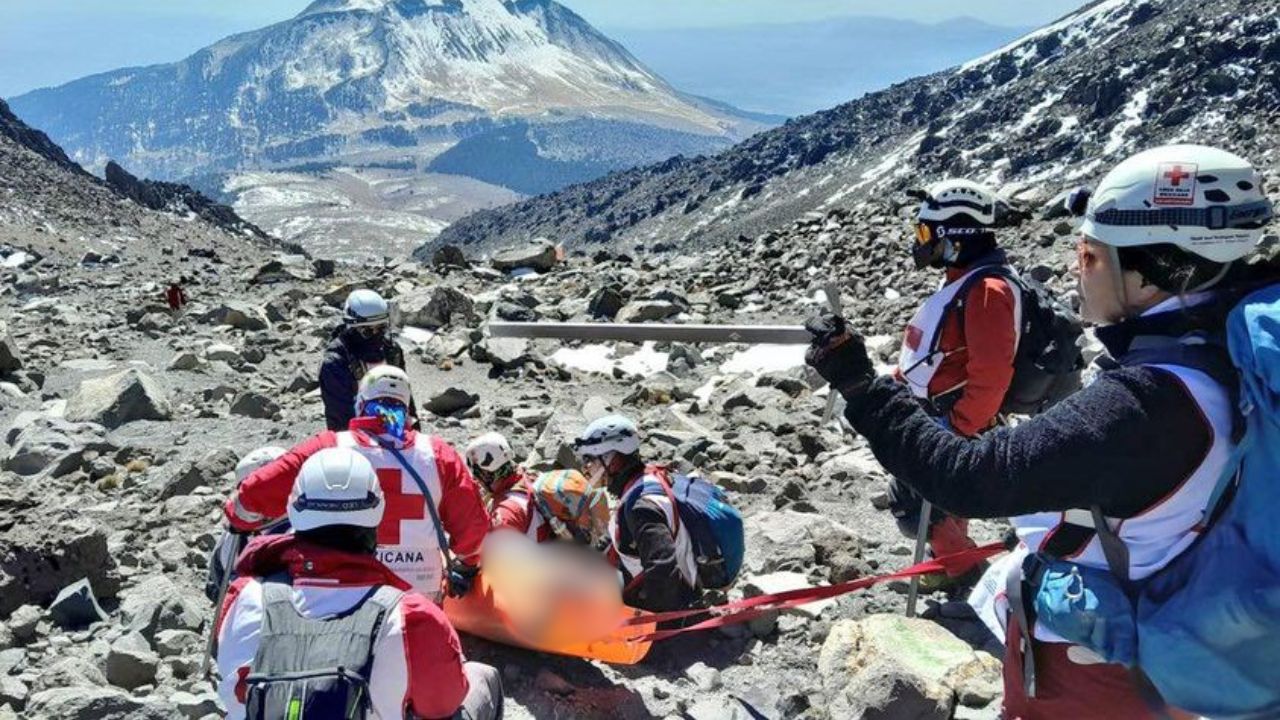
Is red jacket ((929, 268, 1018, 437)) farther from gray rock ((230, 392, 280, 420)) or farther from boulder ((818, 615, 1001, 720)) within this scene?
gray rock ((230, 392, 280, 420))

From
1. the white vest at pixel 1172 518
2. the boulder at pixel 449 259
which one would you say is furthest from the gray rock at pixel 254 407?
the boulder at pixel 449 259

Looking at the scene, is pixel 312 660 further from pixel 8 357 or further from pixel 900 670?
pixel 8 357

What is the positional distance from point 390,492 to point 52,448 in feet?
21.3

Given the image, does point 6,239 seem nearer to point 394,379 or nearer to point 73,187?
point 73,187

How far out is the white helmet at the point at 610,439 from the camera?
19.6 ft

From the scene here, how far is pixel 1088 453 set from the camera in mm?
2242

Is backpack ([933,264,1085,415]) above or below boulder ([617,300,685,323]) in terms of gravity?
above

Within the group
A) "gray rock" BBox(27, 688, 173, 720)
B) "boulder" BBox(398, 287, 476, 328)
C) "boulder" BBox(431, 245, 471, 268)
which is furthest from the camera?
"boulder" BBox(431, 245, 471, 268)

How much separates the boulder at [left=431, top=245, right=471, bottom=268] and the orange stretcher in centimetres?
2079

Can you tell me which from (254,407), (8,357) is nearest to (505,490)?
(254,407)

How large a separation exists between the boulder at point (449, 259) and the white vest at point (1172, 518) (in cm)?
Result: 2428

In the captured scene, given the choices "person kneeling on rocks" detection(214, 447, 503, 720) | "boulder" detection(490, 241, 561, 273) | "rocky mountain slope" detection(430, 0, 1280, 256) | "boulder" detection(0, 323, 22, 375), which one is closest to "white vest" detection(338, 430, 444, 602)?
"person kneeling on rocks" detection(214, 447, 503, 720)

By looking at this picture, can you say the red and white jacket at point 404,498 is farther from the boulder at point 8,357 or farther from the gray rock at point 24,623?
the boulder at point 8,357

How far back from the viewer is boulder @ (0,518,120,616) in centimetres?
629
